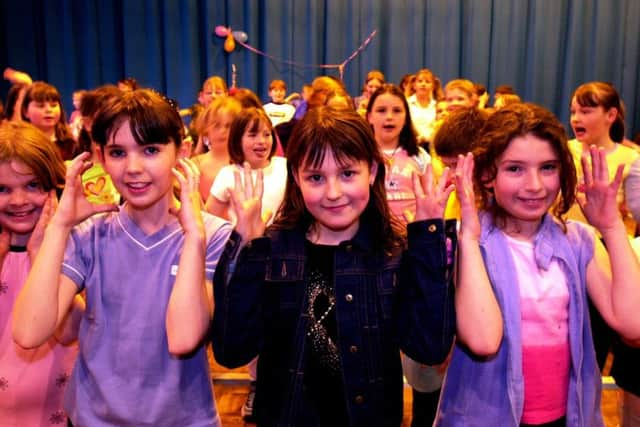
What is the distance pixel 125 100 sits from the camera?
1.59 meters

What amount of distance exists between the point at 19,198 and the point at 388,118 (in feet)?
7.48

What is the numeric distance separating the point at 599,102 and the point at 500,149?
216 cm

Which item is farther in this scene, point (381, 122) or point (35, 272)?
point (381, 122)

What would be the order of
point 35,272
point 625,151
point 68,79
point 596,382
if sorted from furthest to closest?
point 68,79
point 625,151
point 596,382
point 35,272

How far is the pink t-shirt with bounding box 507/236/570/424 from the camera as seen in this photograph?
1.57 metres

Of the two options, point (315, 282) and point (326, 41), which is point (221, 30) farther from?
point (315, 282)

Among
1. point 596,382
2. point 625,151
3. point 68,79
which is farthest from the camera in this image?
point 68,79

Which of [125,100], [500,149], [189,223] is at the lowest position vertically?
[189,223]

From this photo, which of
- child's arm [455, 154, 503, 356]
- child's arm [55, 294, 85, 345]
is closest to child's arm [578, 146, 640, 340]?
child's arm [455, 154, 503, 356]

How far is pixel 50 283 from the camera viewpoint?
146 cm

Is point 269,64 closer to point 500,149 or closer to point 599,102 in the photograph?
point 599,102

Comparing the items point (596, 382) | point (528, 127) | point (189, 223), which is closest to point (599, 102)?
point (528, 127)

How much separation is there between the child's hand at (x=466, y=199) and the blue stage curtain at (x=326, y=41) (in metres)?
9.16

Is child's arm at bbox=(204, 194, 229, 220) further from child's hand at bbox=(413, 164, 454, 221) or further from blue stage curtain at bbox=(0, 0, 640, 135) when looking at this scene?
blue stage curtain at bbox=(0, 0, 640, 135)
